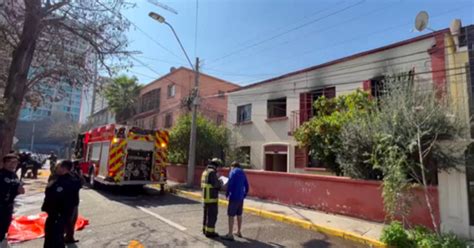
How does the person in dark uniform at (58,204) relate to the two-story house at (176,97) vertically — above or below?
below

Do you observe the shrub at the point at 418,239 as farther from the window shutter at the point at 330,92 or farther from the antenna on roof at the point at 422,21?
the window shutter at the point at 330,92

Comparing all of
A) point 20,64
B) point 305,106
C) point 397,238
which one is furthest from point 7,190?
point 305,106

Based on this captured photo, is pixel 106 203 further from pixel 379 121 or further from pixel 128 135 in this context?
pixel 379 121

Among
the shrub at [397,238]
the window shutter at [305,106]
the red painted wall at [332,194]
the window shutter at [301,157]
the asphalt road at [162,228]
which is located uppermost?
the window shutter at [305,106]

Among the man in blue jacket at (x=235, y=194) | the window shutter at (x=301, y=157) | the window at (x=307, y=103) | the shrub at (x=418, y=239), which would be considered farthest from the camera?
the window at (x=307, y=103)

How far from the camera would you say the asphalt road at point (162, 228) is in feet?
21.6

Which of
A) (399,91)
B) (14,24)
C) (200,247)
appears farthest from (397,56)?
(14,24)

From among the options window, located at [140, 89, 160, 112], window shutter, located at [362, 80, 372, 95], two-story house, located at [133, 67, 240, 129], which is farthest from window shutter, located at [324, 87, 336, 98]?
window, located at [140, 89, 160, 112]

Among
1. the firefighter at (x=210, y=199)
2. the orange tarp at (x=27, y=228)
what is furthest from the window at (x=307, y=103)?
the orange tarp at (x=27, y=228)

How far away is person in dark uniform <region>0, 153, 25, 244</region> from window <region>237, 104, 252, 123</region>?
1439 cm

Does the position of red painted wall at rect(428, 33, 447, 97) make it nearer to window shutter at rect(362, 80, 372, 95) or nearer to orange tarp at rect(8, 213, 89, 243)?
window shutter at rect(362, 80, 372, 95)

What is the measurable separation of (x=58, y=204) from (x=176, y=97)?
22729mm

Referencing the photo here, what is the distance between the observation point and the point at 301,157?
1556 centimetres

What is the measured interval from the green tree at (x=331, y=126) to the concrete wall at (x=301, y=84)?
1.96 m
